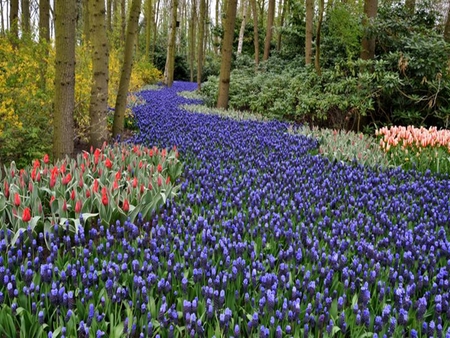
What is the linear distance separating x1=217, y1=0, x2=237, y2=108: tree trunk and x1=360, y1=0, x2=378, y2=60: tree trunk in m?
3.15

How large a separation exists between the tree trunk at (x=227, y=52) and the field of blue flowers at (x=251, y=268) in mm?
7426

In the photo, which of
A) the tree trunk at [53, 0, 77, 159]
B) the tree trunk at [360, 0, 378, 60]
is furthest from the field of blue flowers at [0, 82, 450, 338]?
the tree trunk at [360, 0, 378, 60]

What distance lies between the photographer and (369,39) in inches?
412

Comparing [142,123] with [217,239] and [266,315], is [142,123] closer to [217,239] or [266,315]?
[217,239]

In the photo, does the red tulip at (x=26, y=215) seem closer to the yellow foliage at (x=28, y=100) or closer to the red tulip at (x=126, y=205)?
the red tulip at (x=126, y=205)

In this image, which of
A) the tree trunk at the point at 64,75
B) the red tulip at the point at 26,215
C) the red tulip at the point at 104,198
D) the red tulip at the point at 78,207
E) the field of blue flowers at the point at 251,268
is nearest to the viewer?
the field of blue flowers at the point at 251,268

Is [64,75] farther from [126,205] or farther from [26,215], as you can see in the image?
[26,215]

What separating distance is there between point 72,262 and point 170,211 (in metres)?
1.25

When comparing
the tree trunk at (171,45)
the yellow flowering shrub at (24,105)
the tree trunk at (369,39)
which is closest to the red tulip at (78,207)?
the yellow flowering shrub at (24,105)

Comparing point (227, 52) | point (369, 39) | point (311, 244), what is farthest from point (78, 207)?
point (227, 52)

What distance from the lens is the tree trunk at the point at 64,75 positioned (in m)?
5.21

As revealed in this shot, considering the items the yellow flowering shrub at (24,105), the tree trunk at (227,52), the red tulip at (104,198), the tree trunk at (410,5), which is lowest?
the red tulip at (104,198)

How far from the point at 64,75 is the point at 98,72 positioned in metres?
1.58

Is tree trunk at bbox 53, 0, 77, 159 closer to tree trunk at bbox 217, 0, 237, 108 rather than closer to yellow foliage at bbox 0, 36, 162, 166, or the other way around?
yellow foliage at bbox 0, 36, 162, 166
